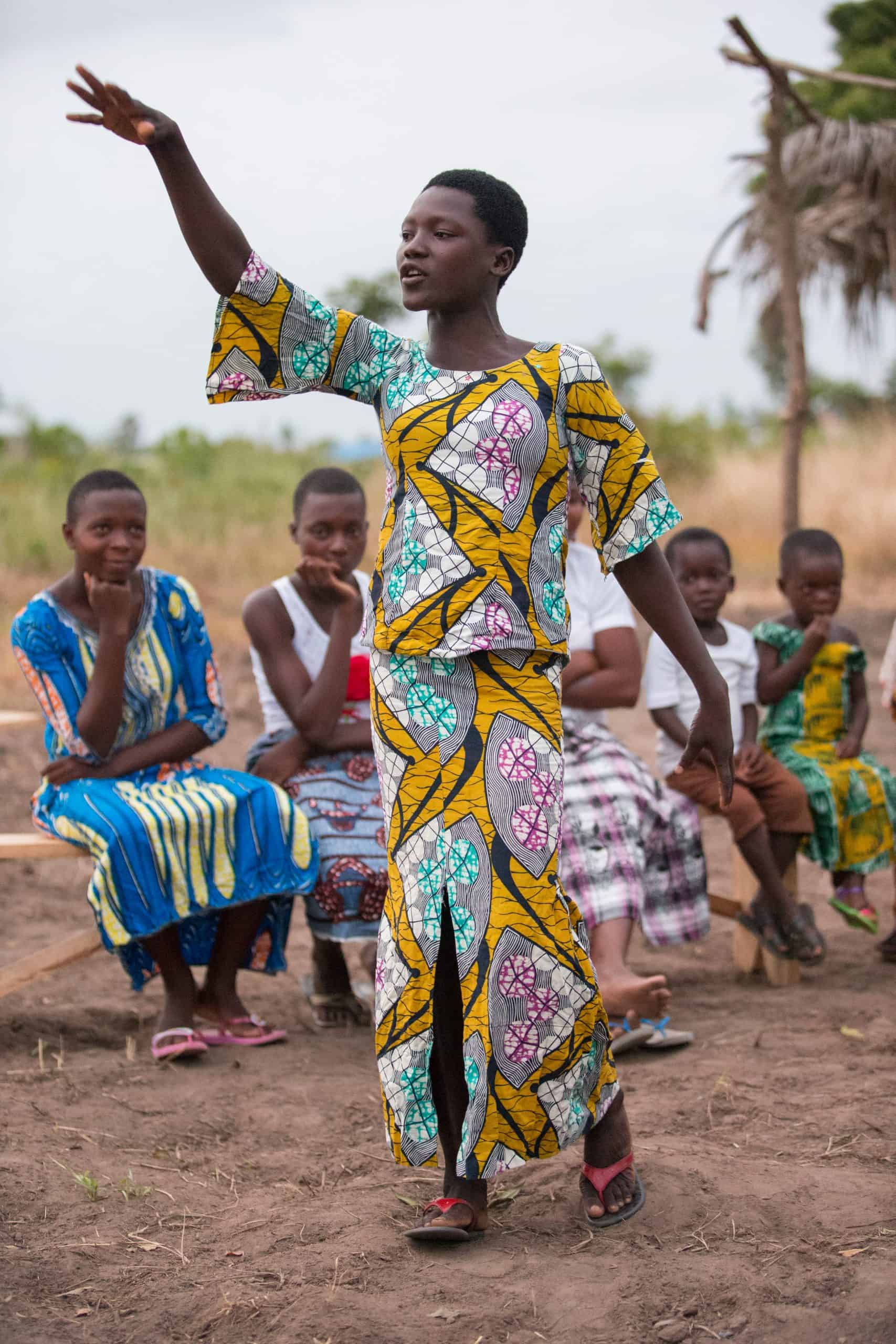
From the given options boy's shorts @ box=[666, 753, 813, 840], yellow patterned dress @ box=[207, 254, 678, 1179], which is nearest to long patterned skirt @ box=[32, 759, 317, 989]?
boy's shorts @ box=[666, 753, 813, 840]

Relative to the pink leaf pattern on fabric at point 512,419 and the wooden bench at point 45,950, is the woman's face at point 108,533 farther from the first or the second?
the pink leaf pattern on fabric at point 512,419

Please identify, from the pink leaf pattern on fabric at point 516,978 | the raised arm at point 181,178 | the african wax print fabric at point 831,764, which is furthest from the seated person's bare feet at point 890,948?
the raised arm at point 181,178

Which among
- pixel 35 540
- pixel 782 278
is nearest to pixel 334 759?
pixel 782 278

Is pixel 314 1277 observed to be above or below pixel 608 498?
below

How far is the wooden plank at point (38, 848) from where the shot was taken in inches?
155

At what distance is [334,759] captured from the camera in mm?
4363

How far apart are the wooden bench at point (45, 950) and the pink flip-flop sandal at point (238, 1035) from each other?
0.42 meters

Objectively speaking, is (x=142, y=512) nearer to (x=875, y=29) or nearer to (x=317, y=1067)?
(x=317, y=1067)

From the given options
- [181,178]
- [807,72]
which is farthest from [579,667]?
[807,72]

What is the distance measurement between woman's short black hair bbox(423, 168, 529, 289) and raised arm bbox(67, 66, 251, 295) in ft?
1.27

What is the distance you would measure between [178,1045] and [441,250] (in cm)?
232

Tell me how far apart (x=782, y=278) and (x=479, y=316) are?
21.7ft

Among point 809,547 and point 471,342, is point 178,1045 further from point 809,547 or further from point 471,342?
point 809,547

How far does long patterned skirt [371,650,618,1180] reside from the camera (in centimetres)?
247
